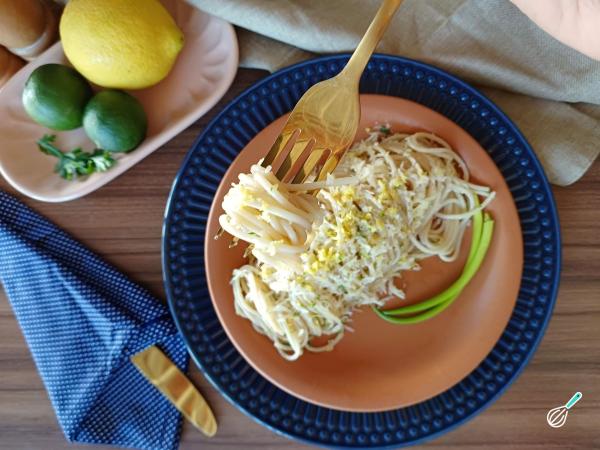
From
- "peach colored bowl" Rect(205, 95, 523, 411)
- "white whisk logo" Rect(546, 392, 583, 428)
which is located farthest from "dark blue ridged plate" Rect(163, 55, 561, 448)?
"white whisk logo" Rect(546, 392, 583, 428)

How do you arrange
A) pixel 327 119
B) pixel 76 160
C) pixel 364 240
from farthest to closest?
pixel 76 160 → pixel 364 240 → pixel 327 119

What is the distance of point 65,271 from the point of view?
1.11m

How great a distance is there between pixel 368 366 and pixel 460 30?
26.5 inches

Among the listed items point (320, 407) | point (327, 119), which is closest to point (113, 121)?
point (327, 119)

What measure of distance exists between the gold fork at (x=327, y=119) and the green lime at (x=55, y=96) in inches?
16.8

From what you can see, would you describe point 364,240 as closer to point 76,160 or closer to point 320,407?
point 320,407

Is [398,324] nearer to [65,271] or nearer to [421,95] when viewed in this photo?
[421,95]

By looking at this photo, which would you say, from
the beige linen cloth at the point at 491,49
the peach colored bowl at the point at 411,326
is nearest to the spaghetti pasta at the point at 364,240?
the peach colored bowl at the point at 411,326

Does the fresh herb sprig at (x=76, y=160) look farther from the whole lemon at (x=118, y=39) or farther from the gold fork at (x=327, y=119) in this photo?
the gold fork at (x=327, y=119)

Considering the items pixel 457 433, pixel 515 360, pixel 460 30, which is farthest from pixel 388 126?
pixel 457 433

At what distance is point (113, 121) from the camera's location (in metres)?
0.99

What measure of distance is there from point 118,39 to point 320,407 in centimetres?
75

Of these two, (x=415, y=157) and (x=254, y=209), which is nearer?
(x=254, y=209)

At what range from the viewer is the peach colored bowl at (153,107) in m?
1.07
